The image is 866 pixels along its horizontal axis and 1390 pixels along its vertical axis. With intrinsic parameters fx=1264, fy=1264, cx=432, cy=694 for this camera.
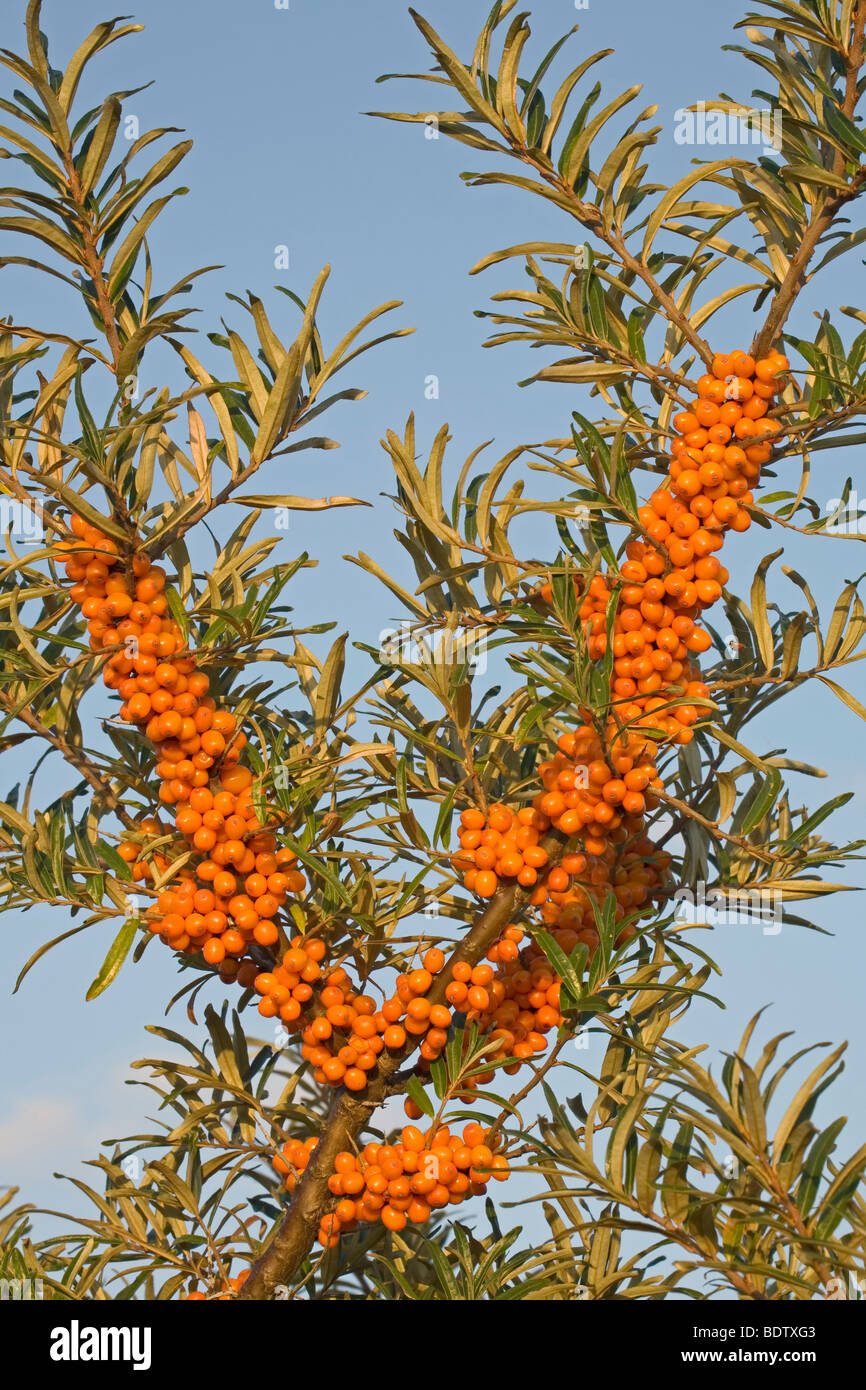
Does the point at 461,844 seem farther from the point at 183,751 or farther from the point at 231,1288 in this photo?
the point at 231,1288

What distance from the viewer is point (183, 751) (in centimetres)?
177

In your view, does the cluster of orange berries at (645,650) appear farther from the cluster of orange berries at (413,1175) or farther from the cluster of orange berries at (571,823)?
the cluster of orange berries at (413,1175)

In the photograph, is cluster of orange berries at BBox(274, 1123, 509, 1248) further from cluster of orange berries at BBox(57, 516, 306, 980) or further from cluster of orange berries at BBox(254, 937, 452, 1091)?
cluster of orange berries at BBox(57, 516, 306, 980)

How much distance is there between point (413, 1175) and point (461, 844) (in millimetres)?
441

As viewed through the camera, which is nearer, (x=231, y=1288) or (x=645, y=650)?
(x=645, y=650)

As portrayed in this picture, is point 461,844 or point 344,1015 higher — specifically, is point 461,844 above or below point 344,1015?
above

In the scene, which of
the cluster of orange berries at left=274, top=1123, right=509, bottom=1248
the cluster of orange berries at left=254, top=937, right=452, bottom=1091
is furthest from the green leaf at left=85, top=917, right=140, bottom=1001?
the cluster of orange berries at left=274, top=1123, right=509, bottom=1248

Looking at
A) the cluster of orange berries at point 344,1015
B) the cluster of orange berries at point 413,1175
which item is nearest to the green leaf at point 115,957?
the cluster of orange berries at point 344,1015

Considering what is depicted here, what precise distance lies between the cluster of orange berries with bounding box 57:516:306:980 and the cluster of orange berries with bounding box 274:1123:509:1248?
33 centimetres

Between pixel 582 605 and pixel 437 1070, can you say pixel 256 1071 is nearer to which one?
pixel 437 1070

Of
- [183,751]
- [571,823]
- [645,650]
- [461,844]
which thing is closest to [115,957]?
[183,751]

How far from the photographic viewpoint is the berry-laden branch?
1.66 meters

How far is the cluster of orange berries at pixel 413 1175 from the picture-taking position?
166 centimetres
